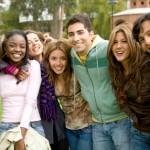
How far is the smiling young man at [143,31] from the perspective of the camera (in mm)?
3346

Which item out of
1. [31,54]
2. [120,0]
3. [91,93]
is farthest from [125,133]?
[120,0]

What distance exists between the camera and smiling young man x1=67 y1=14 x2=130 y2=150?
3.99 meters

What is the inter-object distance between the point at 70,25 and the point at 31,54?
0.89 m

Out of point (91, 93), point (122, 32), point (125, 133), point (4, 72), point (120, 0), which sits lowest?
point (125, 133)

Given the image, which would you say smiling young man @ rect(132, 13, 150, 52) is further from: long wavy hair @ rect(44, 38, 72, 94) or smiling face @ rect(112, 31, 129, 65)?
long wavy hair @ rect(44, 38, 72, 94)

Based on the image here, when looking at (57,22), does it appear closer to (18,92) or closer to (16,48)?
(16,48)

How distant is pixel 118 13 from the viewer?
49969 mm

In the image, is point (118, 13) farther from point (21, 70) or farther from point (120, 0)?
point (21, 70)

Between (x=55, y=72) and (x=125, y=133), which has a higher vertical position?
(x=55, y=72)

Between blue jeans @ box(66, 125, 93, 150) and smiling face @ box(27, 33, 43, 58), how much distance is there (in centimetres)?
112

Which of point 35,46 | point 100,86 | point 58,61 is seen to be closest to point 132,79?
point 100,86

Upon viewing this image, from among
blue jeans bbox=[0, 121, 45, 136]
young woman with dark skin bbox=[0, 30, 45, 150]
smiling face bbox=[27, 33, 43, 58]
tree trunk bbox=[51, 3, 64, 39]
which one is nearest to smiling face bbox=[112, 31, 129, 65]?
young woman with dark skin bbox=[0, 30, 45, 150]

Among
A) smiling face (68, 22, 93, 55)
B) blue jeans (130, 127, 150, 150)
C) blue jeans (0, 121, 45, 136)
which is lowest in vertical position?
blue jeans (130, 127, 150, 150)

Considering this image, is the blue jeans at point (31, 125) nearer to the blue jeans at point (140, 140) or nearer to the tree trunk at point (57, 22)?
the blue jeans at point (140, 140)
